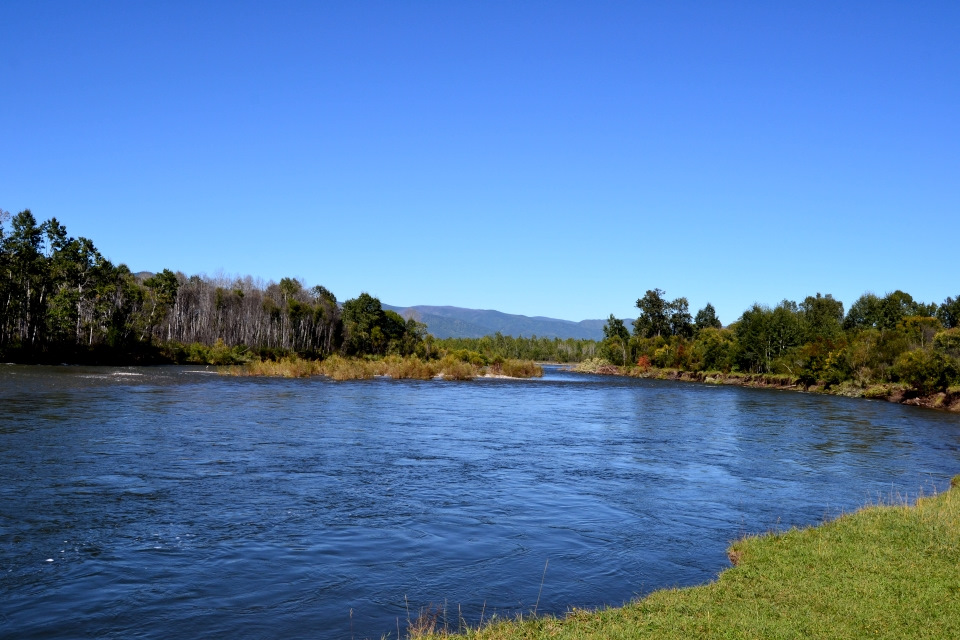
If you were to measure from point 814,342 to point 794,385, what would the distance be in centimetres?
933

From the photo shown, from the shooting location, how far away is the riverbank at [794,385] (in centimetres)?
5869

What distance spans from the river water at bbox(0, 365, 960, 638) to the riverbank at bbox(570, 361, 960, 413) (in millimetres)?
26585

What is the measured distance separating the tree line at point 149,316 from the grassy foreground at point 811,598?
239 ft

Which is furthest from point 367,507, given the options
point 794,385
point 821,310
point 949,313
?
point 821,310

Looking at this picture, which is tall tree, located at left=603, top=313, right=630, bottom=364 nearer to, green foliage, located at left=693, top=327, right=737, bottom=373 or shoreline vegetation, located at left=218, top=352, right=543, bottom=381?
green foliage, located at left=693, top=327, right=737, bottom=373

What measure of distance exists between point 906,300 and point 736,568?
15331cm

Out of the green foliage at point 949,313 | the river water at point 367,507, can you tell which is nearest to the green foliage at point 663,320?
the green foliage at point 949,313

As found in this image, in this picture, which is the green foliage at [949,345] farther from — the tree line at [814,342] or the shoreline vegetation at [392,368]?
the shoreline vegetation at [392,368]

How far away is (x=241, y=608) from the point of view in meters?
10.3

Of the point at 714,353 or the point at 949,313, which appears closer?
the point at 714,353

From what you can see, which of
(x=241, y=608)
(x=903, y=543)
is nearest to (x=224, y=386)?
(x=241, y=608)

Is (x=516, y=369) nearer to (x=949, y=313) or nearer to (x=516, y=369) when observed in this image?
(x=516, y=369)

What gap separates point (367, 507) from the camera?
55.1 feet

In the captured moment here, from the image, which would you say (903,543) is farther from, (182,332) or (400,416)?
(182,332)
